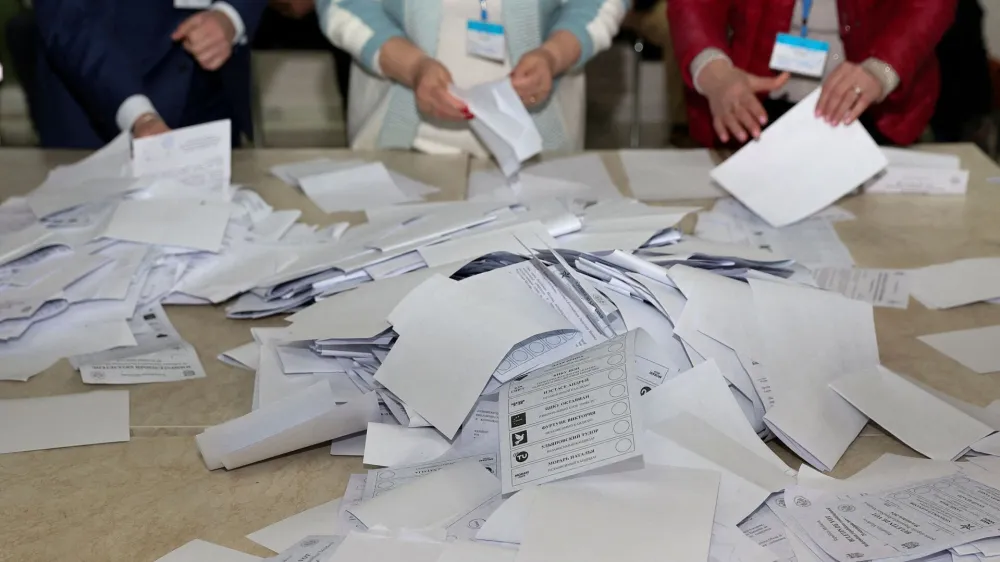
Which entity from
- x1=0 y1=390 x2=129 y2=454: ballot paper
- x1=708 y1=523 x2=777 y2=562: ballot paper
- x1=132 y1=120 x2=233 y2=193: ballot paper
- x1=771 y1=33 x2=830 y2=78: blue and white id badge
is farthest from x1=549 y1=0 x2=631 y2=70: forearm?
x1=708 y1=523 x2=777 y2=562: ballot paper

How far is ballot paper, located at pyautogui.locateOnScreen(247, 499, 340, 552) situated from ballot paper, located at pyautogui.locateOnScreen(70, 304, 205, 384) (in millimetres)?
335

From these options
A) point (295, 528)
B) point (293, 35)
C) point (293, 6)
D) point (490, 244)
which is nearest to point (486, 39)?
point (490, 244)

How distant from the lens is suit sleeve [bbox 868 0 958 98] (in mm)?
1756

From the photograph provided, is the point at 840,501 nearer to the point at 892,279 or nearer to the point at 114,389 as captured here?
the point at 892,279

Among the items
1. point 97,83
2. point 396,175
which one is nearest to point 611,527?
point 396,175

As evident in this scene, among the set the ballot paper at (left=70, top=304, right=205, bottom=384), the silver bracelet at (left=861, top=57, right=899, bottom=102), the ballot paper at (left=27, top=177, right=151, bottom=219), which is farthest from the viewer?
the silver bracelet at (left=861, top=57, right=899, bottom=102)

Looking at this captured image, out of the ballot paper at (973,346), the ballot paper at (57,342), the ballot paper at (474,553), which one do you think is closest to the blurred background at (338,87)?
the ballot paper at (57,342)

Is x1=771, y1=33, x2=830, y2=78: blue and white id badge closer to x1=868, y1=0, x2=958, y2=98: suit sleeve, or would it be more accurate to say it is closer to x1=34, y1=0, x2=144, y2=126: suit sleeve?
x1=868, y1=0, x2=958, y2=98: suit sleeve

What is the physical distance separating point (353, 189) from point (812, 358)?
0.94m

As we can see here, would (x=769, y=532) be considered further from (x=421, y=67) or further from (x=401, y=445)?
(x=421, y=67)

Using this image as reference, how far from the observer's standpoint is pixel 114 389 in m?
1.17

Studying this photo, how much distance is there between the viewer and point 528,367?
40.9 inches

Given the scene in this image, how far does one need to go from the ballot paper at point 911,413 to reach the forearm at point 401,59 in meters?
A: 1.06

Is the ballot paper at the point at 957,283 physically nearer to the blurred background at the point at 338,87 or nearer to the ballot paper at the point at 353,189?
the ballot paper at the point at 353,189
